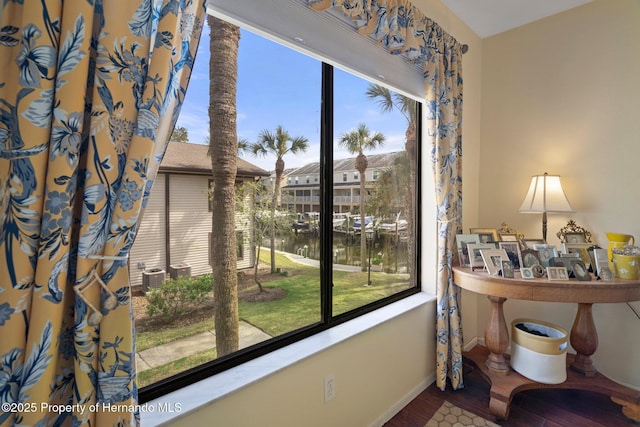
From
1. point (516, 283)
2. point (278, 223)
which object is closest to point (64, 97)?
point (278, 223)

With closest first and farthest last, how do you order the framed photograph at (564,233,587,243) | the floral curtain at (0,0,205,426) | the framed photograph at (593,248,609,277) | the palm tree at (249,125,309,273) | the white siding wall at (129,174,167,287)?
the floral curtain at (0,0,205,426) → the white siding wall at (129,174,167,287) → the palm tree at (249,125,309,273) → the framed photograph at (593,248,609,277) → the framed photograph at (564,233,587,243)

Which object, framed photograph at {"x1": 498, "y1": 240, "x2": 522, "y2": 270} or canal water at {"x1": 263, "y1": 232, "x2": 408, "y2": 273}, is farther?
framed photograph at {"x1": 498, "y1": 240, "x2": 522, "y2": 270}

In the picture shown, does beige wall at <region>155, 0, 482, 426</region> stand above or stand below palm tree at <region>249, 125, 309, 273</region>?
below

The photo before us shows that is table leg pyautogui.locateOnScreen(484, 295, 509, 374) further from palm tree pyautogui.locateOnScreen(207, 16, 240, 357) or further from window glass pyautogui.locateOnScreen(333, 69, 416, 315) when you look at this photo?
palm tree pyautogui.locateOnScreen(207, 16, 240, 357)

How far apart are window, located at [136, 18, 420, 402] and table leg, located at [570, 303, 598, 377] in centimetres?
114

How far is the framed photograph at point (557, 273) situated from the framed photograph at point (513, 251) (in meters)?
0.20

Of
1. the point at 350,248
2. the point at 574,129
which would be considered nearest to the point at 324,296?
the point at 350,248

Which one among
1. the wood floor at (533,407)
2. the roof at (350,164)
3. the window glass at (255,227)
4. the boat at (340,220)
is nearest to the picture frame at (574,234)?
the wood floor at (533,407)

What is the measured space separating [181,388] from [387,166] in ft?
5.38

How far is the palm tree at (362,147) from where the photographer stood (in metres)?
1.75

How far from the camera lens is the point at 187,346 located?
45.4 inches

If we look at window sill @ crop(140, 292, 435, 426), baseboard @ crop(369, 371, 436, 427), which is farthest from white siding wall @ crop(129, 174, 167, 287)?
baseboard @ crop(369, 371, 436, 427)

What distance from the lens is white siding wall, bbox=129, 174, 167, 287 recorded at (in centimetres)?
103

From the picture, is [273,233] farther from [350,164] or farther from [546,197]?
[546,197]
